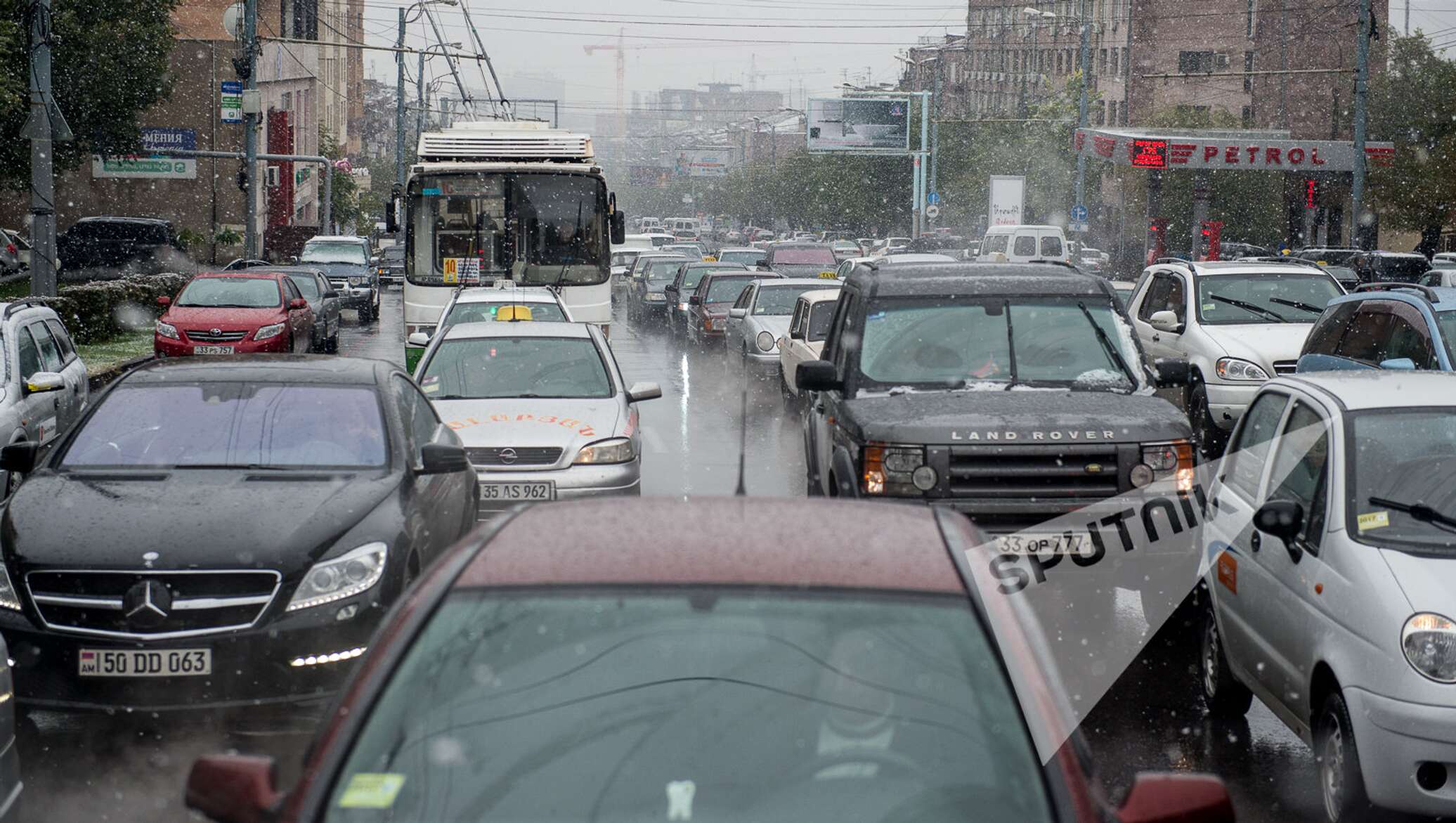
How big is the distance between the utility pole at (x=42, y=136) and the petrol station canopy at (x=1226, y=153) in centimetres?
3176

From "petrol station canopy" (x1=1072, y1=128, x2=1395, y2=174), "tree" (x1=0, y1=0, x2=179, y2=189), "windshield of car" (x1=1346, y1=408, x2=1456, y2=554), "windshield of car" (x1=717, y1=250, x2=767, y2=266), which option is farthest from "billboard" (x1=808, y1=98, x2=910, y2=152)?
"windshield of car" (x1=1346, y1=408, x2=1456, y2=554)

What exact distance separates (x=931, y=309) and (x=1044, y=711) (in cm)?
677

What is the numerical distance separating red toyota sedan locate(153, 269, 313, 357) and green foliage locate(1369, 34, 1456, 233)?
40681 millimetres

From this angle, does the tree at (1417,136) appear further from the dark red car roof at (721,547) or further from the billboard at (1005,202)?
the dark red car roof at (721,547)

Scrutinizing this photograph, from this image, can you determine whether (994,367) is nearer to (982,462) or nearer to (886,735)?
(982,462)

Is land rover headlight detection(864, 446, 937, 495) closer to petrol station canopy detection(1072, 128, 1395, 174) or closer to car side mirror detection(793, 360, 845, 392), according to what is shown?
car side mirror detection(793, 360, 845, 392)

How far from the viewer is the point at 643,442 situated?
17.9m

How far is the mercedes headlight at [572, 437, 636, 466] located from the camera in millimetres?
11297

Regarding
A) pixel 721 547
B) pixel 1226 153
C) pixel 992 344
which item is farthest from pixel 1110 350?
pixel 1226 153

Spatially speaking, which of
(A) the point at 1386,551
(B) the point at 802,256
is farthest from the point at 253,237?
(A) the point at 1386,551

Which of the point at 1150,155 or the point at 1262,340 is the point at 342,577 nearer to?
the point at 1262,340

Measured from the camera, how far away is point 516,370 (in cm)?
1248

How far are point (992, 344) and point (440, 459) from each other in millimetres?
3440

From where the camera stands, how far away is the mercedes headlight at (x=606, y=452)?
11.3 m
